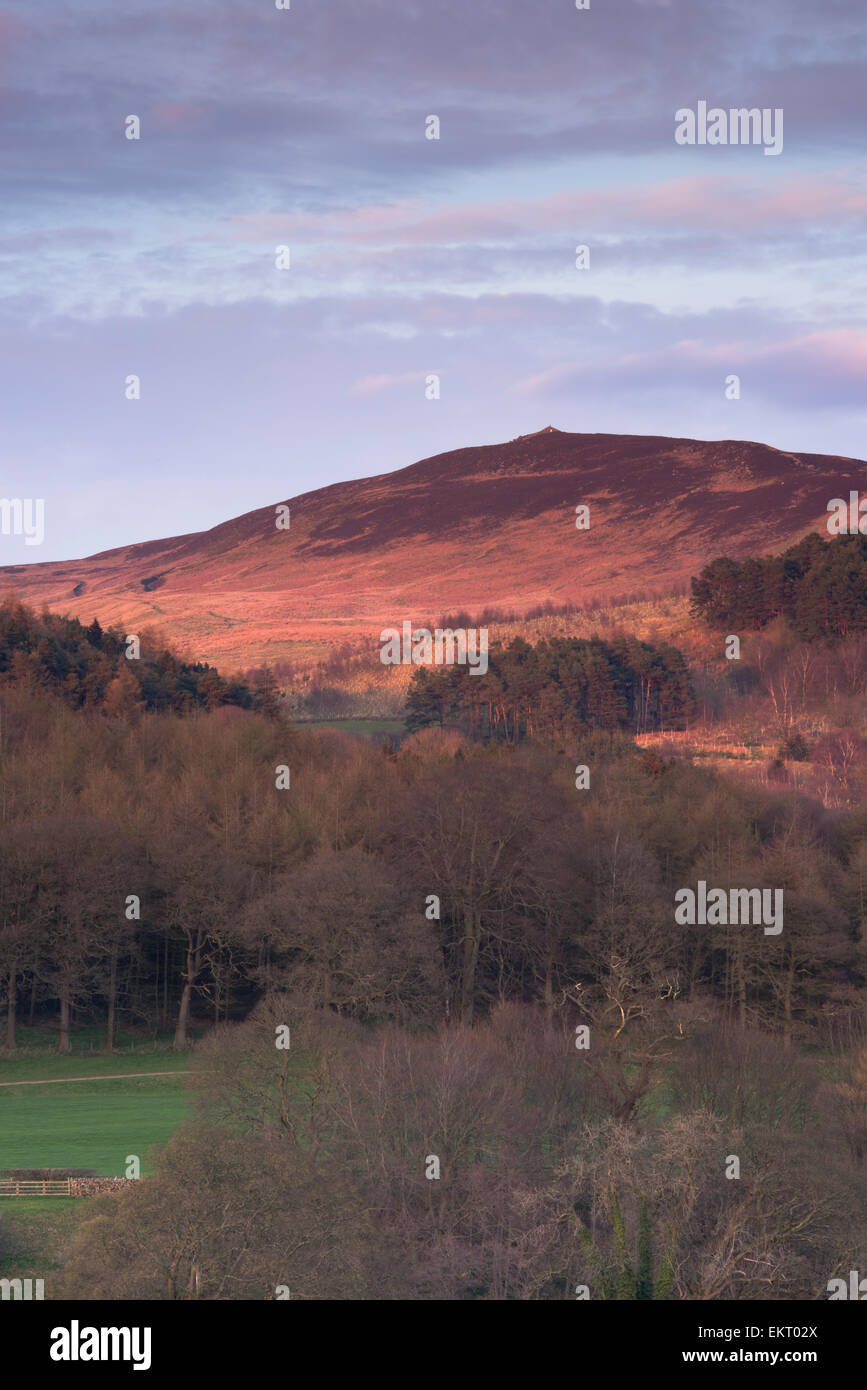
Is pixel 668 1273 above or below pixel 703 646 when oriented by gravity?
A: below

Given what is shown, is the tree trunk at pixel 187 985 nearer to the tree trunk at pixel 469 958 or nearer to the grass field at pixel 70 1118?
the grass field at pixel 70 1118

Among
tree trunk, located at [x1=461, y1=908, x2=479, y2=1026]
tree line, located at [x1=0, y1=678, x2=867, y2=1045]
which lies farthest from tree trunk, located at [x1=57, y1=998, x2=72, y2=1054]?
tree trunk, located at [x1=461, y1=908, x2=479, y2=1026]

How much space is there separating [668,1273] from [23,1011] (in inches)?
1791

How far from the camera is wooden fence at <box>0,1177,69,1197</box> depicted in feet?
140

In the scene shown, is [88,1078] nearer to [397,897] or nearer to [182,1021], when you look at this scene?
[182,1021]

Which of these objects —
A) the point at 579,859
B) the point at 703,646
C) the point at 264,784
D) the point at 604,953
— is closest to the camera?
the point at 604,953

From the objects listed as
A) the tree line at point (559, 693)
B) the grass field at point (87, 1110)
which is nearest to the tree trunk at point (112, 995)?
the grass field at point (87, 1110)

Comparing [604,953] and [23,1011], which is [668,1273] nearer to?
[604,953]

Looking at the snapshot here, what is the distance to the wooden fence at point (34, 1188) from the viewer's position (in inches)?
1686

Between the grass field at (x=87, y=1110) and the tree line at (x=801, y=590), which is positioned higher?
the tree line at (x=801, y=590)

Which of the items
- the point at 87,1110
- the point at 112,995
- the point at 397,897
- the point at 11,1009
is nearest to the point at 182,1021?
the point at 112,995

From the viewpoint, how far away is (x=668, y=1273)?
3350 cm
